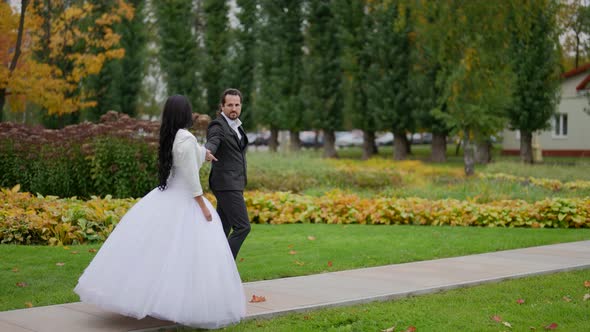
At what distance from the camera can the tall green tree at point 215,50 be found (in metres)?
43.0

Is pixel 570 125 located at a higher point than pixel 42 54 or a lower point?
lower

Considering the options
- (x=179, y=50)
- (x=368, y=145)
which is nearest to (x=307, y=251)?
(x=368, y=145)

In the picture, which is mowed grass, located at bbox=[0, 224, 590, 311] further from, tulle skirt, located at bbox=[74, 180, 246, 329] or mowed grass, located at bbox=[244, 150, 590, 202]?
mowed grass, located at bbox=[244, 150, 590, 202]

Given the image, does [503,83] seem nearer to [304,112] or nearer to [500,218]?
[304,112]

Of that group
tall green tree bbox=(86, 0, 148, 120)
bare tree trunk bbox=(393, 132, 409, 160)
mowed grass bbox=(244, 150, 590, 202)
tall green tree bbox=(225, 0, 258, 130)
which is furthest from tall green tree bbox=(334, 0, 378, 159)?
mowed grass bbox=(244, 150, 590, 202)

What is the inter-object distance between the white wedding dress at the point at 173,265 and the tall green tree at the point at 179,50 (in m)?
36.1

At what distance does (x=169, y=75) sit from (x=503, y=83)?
66.0 ft

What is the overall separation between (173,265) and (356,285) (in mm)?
2646

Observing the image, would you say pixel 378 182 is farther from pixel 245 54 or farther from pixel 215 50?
pixel 215 50

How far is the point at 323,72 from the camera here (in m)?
40.2

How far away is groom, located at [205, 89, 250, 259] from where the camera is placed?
25.5ft

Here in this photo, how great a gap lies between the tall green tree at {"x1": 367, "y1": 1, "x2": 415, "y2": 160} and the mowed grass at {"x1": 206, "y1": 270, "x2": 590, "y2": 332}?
1144 inches

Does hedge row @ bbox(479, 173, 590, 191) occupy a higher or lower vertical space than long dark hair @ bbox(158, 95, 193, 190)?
lower

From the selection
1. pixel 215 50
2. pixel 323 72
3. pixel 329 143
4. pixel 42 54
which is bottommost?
pixel 329 143
